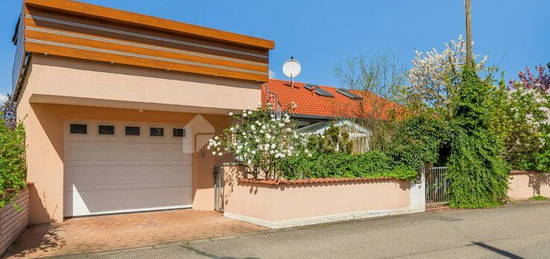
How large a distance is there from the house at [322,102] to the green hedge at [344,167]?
216 centimetres

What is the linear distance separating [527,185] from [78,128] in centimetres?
1465

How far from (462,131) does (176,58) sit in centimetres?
853

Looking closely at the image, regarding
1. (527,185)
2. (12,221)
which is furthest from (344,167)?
(527,185)

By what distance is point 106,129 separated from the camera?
35.4 ft

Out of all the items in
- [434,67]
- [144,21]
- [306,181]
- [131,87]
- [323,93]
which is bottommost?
[306,181]

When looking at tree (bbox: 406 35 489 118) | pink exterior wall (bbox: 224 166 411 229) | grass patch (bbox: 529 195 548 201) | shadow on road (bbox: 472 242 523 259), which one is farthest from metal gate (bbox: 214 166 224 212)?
tree (bbox: 406 35 489 118)

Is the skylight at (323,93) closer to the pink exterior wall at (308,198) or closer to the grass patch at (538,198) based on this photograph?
the grass patch at (538,198)

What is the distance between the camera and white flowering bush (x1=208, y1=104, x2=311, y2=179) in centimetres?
971

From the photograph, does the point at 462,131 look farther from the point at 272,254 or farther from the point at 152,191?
the point at 152,191

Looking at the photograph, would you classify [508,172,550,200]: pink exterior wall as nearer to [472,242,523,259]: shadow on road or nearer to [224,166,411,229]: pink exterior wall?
[224,166,411,229]: pink exterior wall

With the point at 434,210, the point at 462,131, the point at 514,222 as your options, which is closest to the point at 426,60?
the point at 462,131

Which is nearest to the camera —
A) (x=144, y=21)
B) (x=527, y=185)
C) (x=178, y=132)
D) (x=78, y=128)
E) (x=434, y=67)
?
(x=144, y=21)

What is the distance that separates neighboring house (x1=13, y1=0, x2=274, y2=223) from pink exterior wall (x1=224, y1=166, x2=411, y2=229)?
177cm

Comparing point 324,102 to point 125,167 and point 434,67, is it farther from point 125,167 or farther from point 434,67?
point 125,167
